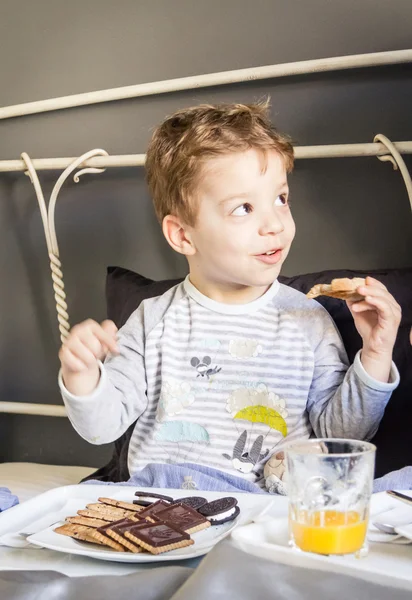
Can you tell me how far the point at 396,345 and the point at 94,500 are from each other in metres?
0.59

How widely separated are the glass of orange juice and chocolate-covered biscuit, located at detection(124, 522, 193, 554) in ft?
0.41

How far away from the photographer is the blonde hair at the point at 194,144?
4.38 feet

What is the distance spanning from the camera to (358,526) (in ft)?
2.27

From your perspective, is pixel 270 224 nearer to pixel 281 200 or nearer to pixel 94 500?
pixel 281 200

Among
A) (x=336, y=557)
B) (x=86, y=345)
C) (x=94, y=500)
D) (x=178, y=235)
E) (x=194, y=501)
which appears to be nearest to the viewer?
(x=336, y=557)

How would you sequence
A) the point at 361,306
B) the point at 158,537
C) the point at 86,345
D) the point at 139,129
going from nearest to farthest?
1. the point at 158,537
2. the point at 86,345
3. the point at 361,306
4. the point at 139,129

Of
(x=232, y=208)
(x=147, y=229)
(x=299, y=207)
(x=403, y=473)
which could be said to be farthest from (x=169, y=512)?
(x=147, y=229)

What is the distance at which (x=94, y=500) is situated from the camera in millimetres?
996

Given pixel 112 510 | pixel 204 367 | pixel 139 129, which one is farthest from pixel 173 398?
pixel 139 129

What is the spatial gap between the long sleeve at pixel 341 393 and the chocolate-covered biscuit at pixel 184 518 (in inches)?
17.9

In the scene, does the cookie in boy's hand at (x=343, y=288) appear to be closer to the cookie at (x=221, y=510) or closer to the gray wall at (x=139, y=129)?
the cookie at (x=221, y=510)

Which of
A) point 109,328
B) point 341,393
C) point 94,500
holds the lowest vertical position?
point 94,500

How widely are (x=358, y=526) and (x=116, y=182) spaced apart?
4.65ft

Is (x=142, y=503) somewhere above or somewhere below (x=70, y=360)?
below
